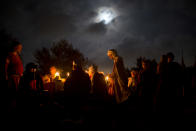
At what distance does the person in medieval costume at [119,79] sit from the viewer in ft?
21.0

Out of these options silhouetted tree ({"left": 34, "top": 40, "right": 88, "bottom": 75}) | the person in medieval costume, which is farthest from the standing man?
silhouetted tree ({"left": 34, "top": 40, "right": 88, "bottom": 75})

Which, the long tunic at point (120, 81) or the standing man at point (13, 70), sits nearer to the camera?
the standing man at point (13, 70)

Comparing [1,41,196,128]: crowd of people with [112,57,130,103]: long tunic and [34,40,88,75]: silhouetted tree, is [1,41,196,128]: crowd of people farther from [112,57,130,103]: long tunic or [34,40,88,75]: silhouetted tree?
[34,40,88,75]: silhouetted tree

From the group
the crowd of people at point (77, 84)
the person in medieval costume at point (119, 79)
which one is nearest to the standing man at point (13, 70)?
the crowd of people at point (77, 84)

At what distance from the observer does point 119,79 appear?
663 cm

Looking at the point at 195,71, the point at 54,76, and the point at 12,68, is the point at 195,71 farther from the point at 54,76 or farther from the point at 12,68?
the point at 12,68

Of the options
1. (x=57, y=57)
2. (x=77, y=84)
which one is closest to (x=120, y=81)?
(x=77, y=84)

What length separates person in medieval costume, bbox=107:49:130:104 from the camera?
6.41 m

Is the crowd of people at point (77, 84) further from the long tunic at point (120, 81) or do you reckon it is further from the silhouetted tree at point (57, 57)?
the silhouetted tree at point (57, 57)

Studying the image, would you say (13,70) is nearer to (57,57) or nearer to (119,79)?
(119,79)

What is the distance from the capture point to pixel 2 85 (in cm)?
416

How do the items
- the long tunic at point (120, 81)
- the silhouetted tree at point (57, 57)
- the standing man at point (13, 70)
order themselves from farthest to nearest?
the silhouetted tree at point (57, 57)
the long tunic at point (120, 81)
the standing man at point (13, 70)

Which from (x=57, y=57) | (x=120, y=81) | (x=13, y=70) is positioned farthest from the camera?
(x=57, y=57)

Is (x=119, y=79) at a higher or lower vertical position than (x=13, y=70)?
lower
